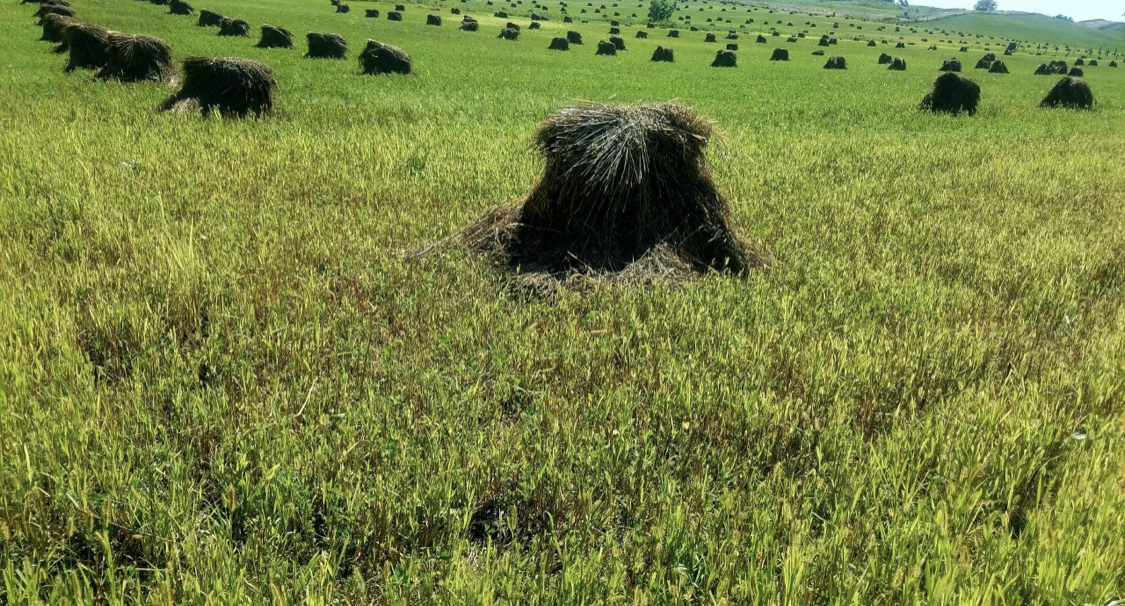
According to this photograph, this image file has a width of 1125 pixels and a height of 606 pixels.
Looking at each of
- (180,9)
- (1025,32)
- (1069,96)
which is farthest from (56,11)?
(1025,32)

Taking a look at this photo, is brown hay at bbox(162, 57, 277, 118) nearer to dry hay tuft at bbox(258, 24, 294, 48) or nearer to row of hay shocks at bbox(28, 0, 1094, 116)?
row of hay shocks at bbox(28, 0, 1094, 116)

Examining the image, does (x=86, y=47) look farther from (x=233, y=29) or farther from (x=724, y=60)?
(x=724, y=60)

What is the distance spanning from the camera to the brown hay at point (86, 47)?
1559 centimetres

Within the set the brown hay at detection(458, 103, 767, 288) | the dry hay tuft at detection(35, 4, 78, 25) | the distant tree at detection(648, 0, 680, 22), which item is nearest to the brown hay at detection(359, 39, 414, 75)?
the dry hay tuft at detection(35, 4, 78, 25)

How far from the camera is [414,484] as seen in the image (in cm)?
260

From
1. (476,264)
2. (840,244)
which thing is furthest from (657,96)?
(476,264)

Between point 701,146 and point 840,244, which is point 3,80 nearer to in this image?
point 701,146

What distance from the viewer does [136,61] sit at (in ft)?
46.4

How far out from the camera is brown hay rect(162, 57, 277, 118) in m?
10.9

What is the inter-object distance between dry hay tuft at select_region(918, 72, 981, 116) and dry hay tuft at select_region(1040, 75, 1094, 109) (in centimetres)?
505

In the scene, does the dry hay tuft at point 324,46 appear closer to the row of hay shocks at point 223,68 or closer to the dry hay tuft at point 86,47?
the row of hay shocks at point 223,68

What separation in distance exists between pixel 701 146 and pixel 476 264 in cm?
222

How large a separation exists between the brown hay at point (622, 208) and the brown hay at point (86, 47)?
51.3 ft

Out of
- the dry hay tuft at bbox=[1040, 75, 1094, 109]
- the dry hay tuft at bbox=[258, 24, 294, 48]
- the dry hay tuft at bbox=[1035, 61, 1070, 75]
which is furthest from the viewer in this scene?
the dry hay tuft at bbox=[1035, 61, 1070, 75]
